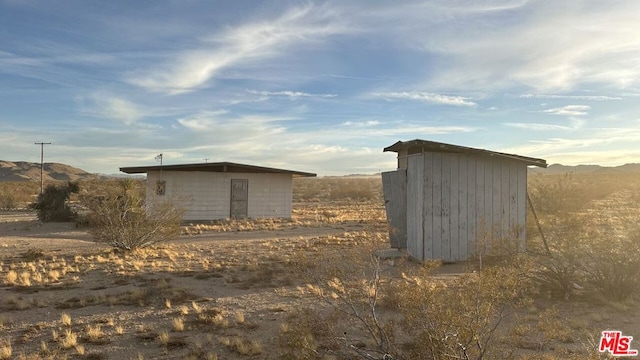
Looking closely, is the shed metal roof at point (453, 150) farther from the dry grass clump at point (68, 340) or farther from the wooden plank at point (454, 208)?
the dry grass clump at point (68, 340)

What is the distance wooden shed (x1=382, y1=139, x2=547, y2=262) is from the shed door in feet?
44.9

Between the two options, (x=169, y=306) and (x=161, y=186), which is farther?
(x=161, y=186)

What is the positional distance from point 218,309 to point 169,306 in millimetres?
869

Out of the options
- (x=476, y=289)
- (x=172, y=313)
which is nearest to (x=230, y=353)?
(x=172, y=313)

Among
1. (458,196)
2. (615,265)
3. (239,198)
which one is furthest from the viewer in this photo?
(239,198)

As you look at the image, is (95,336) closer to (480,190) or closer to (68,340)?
(68,340)

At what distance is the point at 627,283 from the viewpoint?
7.76m

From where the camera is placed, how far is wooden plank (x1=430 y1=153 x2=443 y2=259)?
Result: 1123 cm

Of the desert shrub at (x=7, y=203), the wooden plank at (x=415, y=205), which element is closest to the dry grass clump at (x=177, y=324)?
the wooden plank at (x=415, y=205)

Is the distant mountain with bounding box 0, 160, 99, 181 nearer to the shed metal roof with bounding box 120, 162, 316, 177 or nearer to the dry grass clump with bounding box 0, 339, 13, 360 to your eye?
the shed metal roof with bounding box 120, 162, 316, 177

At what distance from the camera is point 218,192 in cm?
2375

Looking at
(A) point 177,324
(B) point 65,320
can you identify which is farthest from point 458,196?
(B) point 65,320

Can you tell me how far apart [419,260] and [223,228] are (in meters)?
11.9

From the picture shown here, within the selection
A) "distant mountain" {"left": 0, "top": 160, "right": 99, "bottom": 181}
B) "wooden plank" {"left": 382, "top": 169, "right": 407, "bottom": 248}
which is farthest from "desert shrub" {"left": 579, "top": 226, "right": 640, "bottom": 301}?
"distant mountain" {"left": 0, "top": 160, "right": 99, "bottom": 181}
